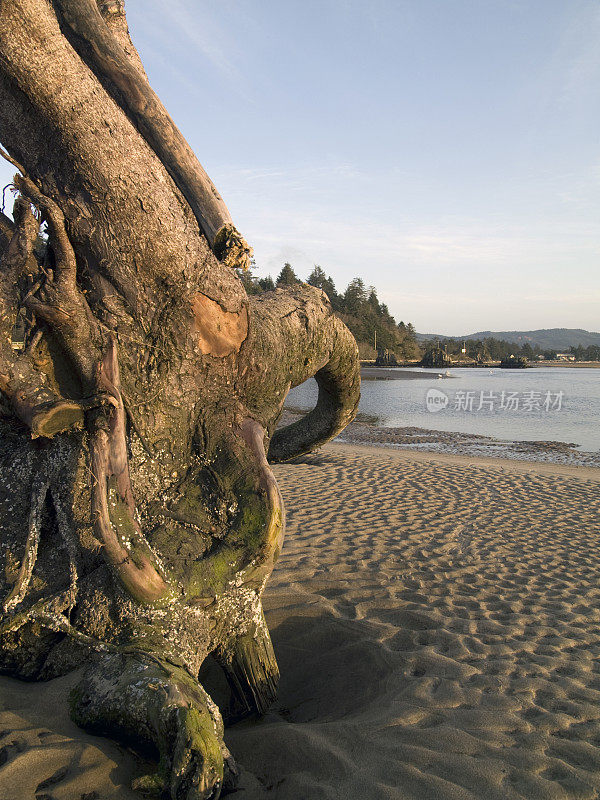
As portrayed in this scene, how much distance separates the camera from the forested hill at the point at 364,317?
8375 cm

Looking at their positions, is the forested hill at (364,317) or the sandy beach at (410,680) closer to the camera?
the sandy beach at (410,680)

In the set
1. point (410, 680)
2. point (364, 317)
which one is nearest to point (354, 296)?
point (364, 317)

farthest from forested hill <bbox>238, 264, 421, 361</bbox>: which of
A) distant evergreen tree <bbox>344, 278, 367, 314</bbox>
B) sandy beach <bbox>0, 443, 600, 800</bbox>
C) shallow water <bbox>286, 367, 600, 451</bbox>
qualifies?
sandy beach <bbox>0, 443, 600, 800</bbox>

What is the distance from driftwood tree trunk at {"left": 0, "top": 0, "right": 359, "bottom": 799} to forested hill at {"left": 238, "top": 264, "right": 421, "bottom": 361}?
71101mm

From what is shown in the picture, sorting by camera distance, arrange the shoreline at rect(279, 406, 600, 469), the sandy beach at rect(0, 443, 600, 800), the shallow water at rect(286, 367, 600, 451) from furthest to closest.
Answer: the shallow water at rect(286, 367, 600, 451) → the shoreline at rect(279, 406, 600, 469) → the sandy beach at rect(0, 443, 600, 800)

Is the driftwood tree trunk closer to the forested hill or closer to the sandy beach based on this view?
the sandy beach

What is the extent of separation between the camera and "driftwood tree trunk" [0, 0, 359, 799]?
7.90 ft

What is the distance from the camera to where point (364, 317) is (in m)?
86.9

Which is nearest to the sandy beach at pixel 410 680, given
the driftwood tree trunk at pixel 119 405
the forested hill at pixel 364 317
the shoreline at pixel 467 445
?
the driftwood tree trunk at pixel 119 405

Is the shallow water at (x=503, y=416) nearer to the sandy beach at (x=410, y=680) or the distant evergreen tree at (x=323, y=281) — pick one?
the sandy beach at (x=410, y=680)

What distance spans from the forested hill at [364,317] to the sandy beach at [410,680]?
226ft

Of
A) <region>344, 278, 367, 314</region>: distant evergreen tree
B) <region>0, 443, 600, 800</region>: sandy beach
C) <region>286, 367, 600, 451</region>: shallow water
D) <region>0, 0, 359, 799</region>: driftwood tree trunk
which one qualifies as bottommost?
<region>286, 367, 600, 451</region>: shallow water

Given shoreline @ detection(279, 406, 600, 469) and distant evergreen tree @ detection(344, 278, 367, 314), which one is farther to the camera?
distant evergreen tree @ detection(344, 278, 367, 314)

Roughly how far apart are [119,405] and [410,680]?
2.51 meters
